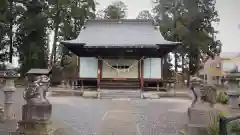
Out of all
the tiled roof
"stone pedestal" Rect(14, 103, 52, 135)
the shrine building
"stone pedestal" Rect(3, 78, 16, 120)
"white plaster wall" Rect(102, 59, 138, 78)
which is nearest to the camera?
"stone pedestal" Rect(14, 103, 52, 135)

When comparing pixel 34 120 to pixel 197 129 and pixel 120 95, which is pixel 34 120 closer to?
pixel 197 129

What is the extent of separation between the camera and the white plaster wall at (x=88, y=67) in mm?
19406

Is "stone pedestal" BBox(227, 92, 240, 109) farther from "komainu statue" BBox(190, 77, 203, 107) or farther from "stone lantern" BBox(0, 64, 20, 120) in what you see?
"stone lantern" BBox(0, 64, 20, 120)

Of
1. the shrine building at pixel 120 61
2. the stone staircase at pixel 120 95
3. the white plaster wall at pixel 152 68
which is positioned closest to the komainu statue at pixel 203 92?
the stone staircase at pixel 120 95

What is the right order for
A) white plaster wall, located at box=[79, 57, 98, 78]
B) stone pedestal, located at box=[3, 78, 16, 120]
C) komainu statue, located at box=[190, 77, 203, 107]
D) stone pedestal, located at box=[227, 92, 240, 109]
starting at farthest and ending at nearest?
white plaster wall, located at box=[79, 57, 98, 78] → stone pedestal, located at box=[227, 92, 240, 109] → stone pedestal, located at box=[3, 78, 16, 120] → komainu statue, located at box=[190, 77, 203, 107]

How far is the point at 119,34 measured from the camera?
21984 millimetres

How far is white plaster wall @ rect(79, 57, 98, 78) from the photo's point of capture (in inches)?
764

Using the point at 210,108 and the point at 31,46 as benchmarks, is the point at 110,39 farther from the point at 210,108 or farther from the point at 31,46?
the point at 210,108

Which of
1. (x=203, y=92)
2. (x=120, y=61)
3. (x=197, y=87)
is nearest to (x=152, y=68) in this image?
(x=120, y=61)

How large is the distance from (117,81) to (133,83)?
4.15 ft

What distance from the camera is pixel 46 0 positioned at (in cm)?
2792

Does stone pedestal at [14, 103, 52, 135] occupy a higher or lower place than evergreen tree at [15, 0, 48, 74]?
lower

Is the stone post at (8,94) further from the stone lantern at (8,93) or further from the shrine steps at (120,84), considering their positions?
the shrine steps at (120,84)

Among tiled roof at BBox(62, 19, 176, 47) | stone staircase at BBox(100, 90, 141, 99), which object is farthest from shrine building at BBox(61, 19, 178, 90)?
stone staircase at BBox(100, 90, 141, 99)
